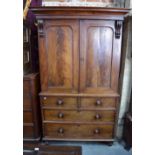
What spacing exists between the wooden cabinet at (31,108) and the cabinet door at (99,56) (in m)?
0.56

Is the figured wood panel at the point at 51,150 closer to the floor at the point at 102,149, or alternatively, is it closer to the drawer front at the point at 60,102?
the drawer front at the point at 60,102

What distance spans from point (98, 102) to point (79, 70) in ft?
1.44

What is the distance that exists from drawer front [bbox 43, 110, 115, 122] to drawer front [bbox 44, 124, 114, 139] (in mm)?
93

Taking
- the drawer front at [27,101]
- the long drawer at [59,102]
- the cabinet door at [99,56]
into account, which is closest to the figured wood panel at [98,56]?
the cabinet door at [99,56]

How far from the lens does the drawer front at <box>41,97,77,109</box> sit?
1929 millimetres

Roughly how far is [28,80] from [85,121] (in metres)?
0.84

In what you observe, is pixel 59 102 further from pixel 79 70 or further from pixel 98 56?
pixel 98 56

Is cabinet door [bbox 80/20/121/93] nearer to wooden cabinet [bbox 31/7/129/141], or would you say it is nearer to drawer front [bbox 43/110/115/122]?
wooden cabinet [bbox 31/7/129/141]

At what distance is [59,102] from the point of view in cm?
193

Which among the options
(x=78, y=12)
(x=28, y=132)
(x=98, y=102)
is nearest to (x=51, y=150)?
(x=98, y=102)

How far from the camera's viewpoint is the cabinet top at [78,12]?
167cm

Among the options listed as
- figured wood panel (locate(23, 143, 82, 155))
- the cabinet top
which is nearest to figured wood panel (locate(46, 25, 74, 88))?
the cabinet top

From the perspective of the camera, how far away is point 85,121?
1.98 metres
